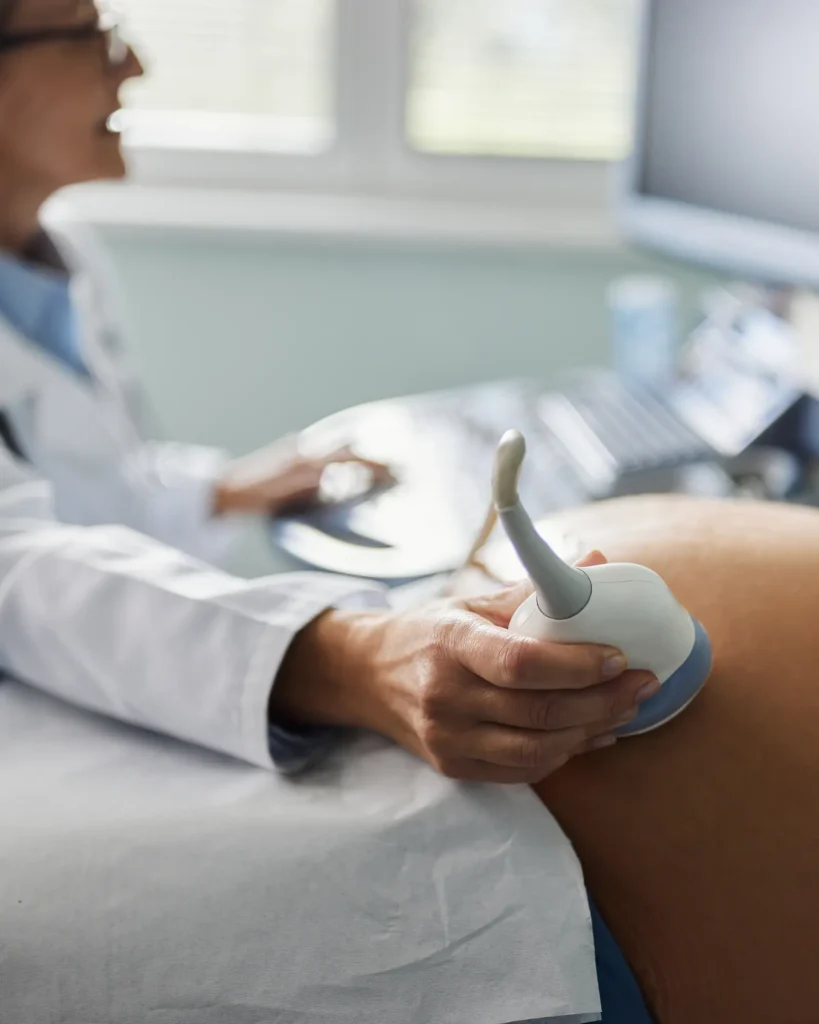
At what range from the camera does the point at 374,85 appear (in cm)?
176

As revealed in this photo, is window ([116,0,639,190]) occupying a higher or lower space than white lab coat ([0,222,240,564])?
higher

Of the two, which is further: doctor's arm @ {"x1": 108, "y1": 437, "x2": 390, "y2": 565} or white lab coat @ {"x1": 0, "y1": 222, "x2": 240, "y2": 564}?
doctor's arm @ {"x1": 108, "y1": 437, "x2": 390, "y2": 565}

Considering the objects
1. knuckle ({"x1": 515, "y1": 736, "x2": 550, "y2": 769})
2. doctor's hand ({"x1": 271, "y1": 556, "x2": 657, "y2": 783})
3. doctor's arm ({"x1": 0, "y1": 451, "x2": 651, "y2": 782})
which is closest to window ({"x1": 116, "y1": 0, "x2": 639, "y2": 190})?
doctor's arm ({"x1": 0, "y1": 451, "x2": 651, "y2": 782})

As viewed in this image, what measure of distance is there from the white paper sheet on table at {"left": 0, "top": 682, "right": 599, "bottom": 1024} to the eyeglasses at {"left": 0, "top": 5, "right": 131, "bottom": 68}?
70cm

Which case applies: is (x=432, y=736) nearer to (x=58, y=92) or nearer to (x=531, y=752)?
(x=531, y=752)

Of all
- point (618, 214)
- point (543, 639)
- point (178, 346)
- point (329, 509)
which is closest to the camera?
point (543, 639)

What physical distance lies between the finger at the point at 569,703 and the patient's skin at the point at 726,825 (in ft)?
0.16

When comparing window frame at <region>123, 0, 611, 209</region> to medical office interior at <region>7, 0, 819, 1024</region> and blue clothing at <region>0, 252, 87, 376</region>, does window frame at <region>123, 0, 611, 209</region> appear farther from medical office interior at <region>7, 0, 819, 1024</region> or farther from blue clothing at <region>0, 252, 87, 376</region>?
blue clothing at <region>0, 252, 87, 376</region>

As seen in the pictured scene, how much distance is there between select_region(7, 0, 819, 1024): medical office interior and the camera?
46 cm

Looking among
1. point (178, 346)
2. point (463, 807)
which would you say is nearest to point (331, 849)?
point (463, 807)

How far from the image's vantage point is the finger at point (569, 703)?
0.44 metres

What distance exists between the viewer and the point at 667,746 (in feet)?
1.59

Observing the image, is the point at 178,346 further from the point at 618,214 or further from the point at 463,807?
the point at 463,807

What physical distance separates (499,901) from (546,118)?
1.61 m
